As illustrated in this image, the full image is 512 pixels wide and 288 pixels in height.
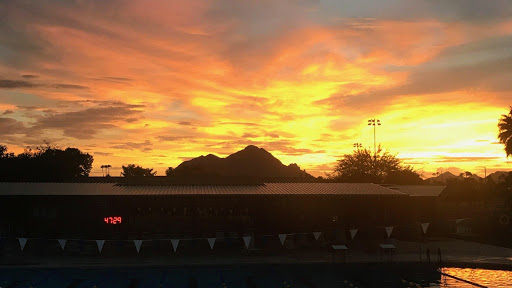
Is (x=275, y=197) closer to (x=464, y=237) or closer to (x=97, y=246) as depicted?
(x=97, y=246)

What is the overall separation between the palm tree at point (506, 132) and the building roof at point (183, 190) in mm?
21342

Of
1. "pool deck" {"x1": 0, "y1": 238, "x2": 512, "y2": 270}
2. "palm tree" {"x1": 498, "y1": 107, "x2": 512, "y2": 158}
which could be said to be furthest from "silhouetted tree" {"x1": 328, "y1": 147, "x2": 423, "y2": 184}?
"pool deck" {"x1": 0, "y1": 238, "x2": 512, "y2": 270}

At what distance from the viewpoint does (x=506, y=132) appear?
171ft

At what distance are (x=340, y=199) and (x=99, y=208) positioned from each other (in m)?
16.5

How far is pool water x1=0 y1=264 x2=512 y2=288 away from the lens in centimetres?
2439

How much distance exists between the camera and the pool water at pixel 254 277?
24.4 metres

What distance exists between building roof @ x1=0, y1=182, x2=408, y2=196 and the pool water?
6774mm

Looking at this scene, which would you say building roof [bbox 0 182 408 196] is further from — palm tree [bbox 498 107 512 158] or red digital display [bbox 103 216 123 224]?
palm tree [bbox 498 107 512 158]

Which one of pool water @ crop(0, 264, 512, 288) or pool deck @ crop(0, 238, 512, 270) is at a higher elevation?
pool deck @ crop(0, 238, 512, 270)

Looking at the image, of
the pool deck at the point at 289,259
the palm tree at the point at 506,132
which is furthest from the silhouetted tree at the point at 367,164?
the pool deck at the point at 289,259

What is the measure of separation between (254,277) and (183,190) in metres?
10.1

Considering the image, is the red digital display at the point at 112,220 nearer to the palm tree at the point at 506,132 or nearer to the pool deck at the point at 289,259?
the pool deck at the point at 289,259

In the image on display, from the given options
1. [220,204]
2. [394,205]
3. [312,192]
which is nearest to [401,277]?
[312,192]

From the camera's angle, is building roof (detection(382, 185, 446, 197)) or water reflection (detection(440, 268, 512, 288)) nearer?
water reflection (detection(440, 268, 512, 288))
